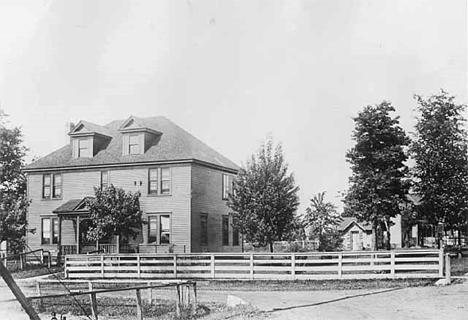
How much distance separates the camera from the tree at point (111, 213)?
104 ft

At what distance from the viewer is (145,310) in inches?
637

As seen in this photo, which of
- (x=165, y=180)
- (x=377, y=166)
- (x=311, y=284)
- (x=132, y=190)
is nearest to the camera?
(x=311, y=284)

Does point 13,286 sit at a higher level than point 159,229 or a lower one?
higher

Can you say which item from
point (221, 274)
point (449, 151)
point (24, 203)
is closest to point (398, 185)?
point (449, 151)

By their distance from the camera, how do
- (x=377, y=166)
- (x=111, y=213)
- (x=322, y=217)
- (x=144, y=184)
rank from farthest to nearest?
1. (x=322, y=217)
2. (x=144, y=184)
3. (x=111, y=213)
4. (x=377, y=166)

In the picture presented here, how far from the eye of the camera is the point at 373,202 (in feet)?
91.6

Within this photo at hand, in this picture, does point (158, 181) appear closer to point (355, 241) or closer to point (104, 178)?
point (104, 178)

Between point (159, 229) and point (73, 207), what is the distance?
5.38m

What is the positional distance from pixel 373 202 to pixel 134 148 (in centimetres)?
1481

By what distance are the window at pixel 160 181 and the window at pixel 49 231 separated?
7015mm

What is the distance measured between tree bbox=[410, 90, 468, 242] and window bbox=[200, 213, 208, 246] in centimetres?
1190

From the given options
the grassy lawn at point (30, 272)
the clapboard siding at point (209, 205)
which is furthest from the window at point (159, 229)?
the grassy lawn at point (30, 272)

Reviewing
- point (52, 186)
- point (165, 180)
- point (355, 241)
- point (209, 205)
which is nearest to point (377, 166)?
point (209, 205)

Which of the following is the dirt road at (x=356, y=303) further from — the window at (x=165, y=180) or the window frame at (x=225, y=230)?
the window frame at (x=225, y=230)
